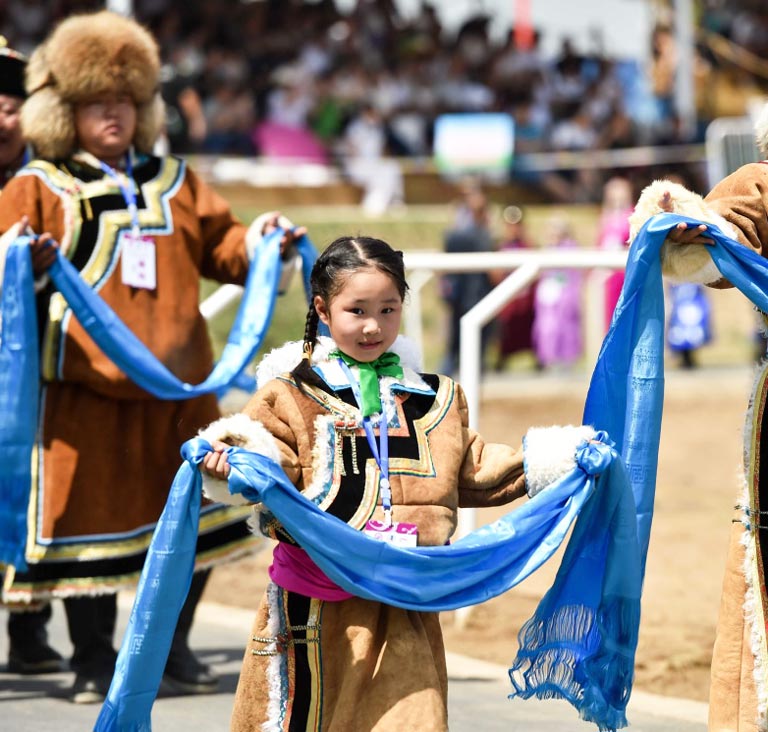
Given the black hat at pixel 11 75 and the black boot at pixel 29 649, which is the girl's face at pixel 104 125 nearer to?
the black hat at pixel 11 75

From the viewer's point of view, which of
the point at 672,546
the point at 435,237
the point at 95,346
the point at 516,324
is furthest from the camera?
the point at 435,237

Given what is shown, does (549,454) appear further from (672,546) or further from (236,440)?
(672,546)

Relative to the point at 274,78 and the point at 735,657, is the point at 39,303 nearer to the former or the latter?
the point at 735,657

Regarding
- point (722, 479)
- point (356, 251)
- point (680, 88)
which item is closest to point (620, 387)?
point (356, 251)

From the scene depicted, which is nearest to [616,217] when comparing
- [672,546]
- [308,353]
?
[672,546]

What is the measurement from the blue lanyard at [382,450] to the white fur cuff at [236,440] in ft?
0.83

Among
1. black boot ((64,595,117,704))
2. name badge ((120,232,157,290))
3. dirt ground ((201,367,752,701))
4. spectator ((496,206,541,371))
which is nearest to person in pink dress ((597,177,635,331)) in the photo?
spectator ((496,206,541,371))

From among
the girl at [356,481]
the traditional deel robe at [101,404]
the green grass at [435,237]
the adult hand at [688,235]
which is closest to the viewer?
the girl at [356,481]

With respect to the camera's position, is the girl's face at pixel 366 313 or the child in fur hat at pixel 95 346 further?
the child in fur hat at pixel 95 346

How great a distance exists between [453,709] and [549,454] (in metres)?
1.78

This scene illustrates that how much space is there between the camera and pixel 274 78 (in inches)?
766

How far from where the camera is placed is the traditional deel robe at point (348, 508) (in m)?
3.92

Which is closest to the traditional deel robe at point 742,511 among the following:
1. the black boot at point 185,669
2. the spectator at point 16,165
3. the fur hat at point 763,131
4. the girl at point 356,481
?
the fur hat at point 763,131

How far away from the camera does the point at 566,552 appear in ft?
13.6
